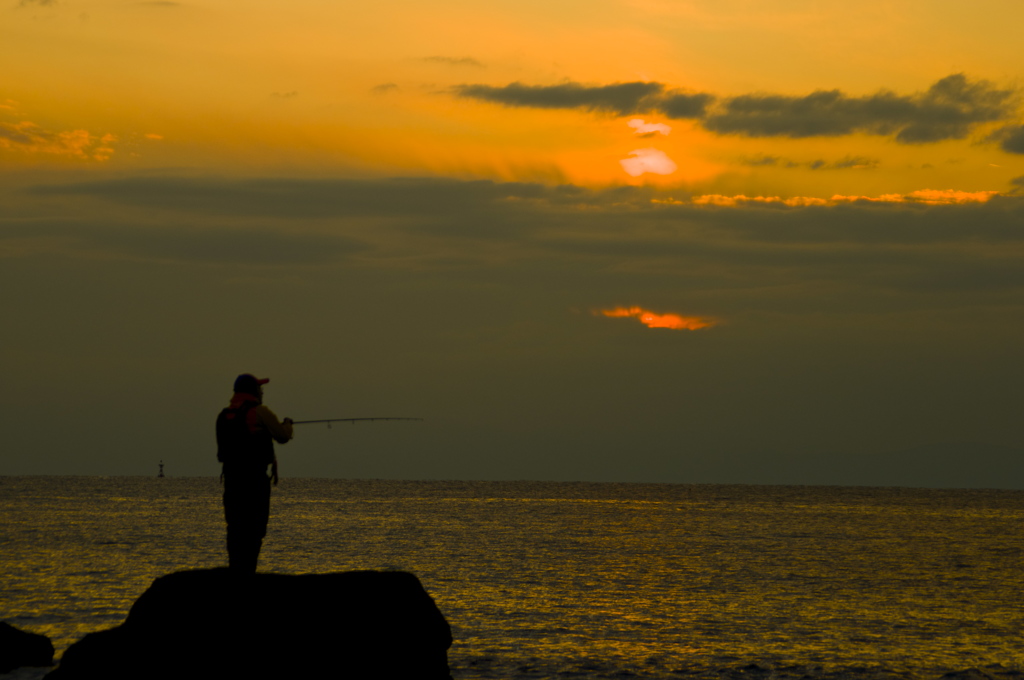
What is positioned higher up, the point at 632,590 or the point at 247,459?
the point at 247,459

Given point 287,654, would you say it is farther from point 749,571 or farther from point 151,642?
point 749,571

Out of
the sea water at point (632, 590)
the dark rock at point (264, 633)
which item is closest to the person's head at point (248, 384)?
the dark rock at point (264, 633)

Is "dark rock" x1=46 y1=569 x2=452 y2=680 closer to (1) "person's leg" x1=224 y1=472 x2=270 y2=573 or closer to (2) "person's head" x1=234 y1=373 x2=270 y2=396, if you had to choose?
(1) "person's leg" x1=224 y1=472 x2=270 y2=573

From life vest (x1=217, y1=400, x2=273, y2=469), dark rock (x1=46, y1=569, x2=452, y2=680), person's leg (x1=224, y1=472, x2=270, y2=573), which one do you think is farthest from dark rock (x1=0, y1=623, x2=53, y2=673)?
life vest (x1=217, y1=400, x2=273, y2=469)

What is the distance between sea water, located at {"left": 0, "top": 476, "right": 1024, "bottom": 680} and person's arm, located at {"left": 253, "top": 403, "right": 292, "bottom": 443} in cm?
781

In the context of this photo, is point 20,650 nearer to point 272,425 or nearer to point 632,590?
point 272,425

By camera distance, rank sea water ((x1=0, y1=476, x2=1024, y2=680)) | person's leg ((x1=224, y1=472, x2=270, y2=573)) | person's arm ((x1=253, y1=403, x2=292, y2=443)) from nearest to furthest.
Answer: person's arm ((x1=253, y1=403, x2=292, y2=443))
person's leg ((x1=224, y1=472, x2=270, y2=573))
sea water ((x1=0, y1=476, x2=1024, y2=680))

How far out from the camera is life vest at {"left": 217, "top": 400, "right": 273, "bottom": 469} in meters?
11.8

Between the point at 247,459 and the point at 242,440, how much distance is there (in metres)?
0.26

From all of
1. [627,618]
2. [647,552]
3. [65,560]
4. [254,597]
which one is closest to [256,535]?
[254,597]

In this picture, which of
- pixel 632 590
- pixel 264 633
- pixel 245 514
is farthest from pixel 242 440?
pixel 632 590

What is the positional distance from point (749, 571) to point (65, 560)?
24028 mm

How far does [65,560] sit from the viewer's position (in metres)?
36.9

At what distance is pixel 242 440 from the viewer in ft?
39.0
